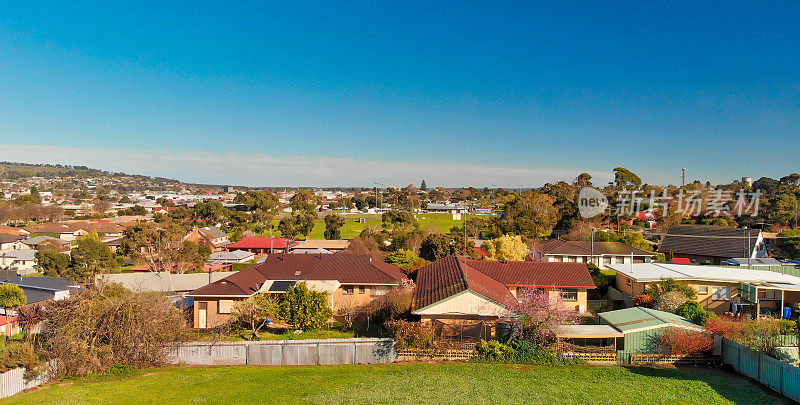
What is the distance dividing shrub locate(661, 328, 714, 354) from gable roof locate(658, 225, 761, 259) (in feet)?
104

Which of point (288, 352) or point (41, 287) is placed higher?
point (288, 352)

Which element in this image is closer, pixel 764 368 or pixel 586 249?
pixel 764 368

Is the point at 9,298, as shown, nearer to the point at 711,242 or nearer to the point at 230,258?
the point at 230,258

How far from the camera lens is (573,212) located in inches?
2446

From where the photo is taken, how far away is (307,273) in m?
26.4

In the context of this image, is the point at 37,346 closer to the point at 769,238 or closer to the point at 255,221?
the point at 769,238

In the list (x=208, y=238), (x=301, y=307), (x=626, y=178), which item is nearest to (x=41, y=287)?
(x=301, y=307)

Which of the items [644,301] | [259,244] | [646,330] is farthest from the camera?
[259,244]

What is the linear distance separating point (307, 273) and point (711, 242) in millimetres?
39826

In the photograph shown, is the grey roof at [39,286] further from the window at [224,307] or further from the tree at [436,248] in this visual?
the tree at [436,248]

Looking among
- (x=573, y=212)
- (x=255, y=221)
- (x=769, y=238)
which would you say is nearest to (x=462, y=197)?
(x=255, y=221)

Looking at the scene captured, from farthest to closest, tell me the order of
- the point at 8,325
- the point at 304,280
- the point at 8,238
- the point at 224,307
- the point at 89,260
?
the point at 8,238, the point at 89,260, the point at 304,280, the point at 8,325, the point at 224,307

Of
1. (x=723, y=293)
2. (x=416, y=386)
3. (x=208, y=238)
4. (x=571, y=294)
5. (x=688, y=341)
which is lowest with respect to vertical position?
(x=208, y=238)

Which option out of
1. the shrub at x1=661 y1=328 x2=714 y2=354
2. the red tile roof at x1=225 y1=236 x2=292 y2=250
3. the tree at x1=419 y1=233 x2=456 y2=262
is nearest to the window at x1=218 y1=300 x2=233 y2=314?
the shrub at x1=661 y1=328 x2=714 y2=354
